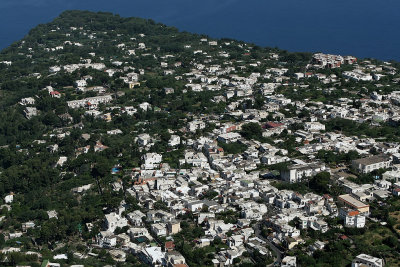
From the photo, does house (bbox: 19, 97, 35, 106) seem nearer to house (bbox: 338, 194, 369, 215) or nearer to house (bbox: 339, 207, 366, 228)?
house (bbox: 338, 194, 369, 215)

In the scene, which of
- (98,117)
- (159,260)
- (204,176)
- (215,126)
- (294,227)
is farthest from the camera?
(98,117)

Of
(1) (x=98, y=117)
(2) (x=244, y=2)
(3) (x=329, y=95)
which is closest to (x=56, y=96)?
(1) (x=98, y=117)

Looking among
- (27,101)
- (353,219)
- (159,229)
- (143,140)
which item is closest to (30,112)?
(27,101)

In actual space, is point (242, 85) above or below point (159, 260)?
above

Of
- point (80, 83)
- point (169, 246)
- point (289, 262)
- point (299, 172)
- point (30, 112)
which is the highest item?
point (80, 83)

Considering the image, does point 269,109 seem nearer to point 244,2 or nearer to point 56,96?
point 56,96

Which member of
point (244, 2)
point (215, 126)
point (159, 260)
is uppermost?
point (244, 2)

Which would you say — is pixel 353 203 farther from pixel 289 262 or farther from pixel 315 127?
pixel 315 127
